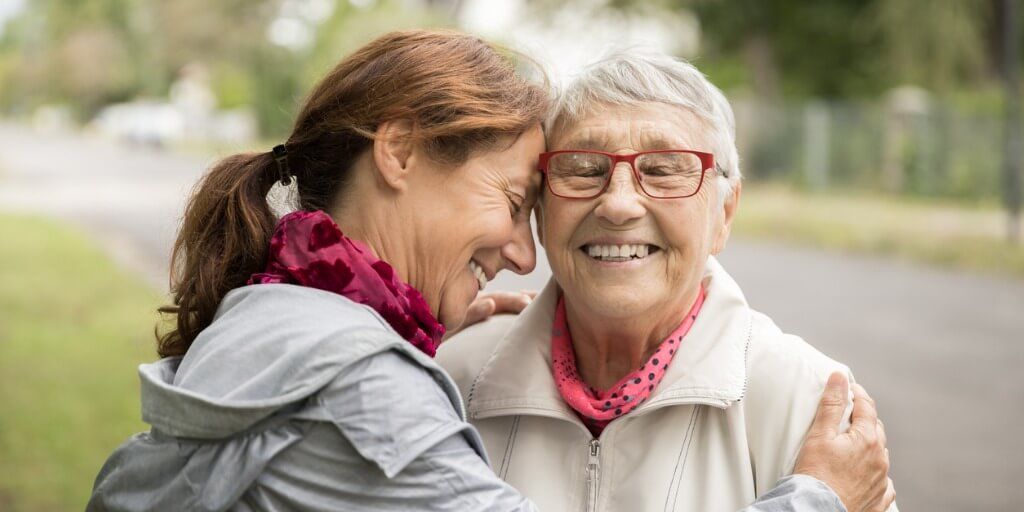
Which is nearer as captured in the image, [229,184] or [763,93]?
[229,184]

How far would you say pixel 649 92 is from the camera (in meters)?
2.33

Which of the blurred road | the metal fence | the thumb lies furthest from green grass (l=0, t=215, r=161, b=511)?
the metal fence

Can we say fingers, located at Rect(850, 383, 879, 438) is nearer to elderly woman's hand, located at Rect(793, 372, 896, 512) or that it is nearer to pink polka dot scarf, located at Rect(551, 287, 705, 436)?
elderly woman's hand, located at Rect(793, 372, 896, 512)

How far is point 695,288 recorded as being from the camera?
2447 millimetres

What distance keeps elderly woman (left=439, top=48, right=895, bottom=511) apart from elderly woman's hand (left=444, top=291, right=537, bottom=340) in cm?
35

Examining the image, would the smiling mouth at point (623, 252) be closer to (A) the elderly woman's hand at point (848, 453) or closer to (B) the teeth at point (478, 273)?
(B) the teeth at point (478, 273)

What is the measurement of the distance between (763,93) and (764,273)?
48.0 ft

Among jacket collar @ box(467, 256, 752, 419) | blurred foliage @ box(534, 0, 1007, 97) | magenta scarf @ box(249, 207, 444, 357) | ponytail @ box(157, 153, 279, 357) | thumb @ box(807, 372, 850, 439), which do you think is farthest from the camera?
blurred foliage @ box(534, 0, 1007, 97)

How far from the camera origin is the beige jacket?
88.2 inches

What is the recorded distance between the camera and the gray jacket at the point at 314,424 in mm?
1677

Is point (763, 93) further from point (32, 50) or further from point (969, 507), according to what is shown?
point (969, 507)

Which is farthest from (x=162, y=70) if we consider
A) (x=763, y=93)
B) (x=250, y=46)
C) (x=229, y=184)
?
(x=229, y=184)

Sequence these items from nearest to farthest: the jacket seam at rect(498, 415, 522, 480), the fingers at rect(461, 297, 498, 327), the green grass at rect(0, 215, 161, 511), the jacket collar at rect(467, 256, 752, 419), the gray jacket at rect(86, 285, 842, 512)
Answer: the gray jacket at rect(86, 285, 842, 512) < the jacket collar at rect(467, 256, 752, 419) < the jacket seam at rect(498, 415, 522, 480) < the fingers at rect(461, 297, 498, 327) < the green grass at rect(0, 215, 161, 511)

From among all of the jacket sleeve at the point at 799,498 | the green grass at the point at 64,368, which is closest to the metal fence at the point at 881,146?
the green grass at the point at 64,368
